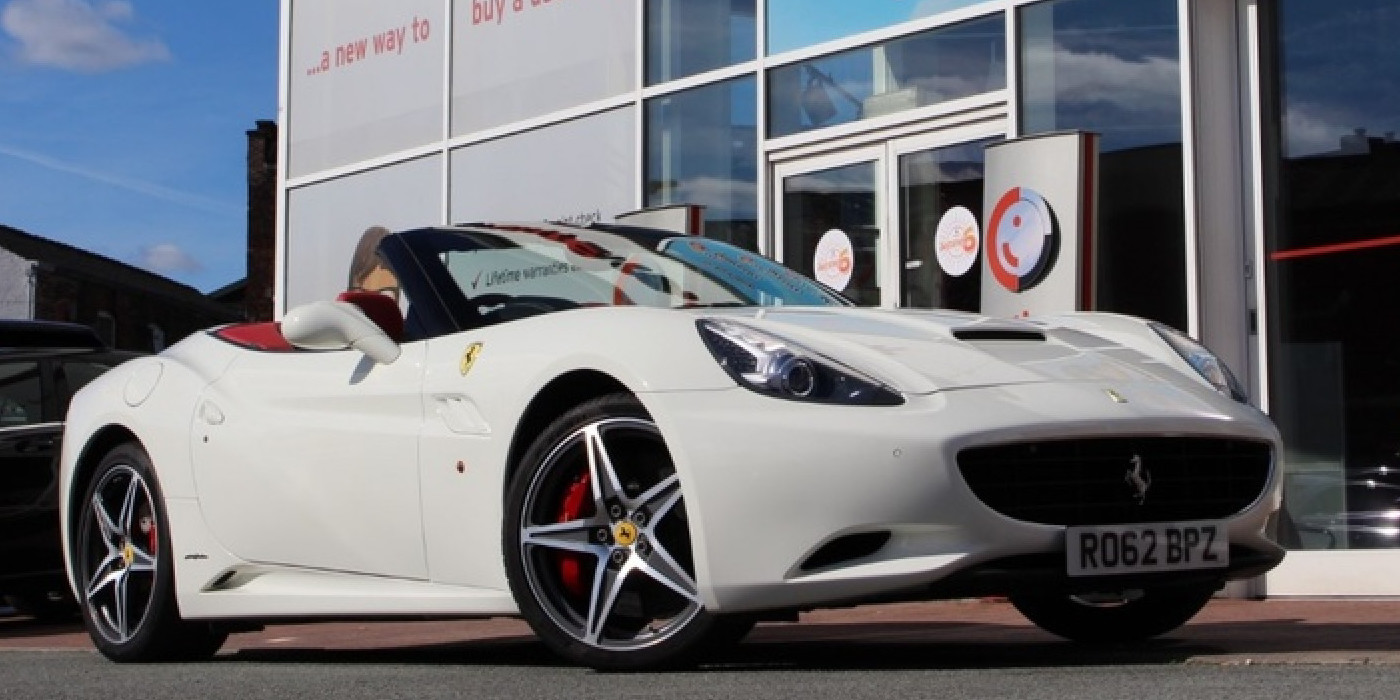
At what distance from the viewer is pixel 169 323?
51.4m

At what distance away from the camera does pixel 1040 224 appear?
33.4 ft

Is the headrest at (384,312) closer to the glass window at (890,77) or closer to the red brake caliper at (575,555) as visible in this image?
the red brake caliper at (575,555)

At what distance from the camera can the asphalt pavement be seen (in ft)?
18.1

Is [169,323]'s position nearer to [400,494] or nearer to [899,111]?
[899,111]

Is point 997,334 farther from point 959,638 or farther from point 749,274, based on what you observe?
point 959,638

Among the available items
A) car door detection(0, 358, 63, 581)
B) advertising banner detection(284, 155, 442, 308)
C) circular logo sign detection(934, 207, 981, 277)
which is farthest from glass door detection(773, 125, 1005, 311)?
car door detection(0, 358, 63, 581)

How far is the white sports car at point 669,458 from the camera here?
4.88m

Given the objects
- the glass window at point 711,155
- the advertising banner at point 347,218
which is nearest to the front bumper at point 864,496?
the glass window at point 711,155

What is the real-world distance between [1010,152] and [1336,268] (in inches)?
62.7

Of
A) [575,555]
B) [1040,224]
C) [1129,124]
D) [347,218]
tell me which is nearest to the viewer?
[575,555]

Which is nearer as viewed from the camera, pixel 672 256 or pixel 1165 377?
pixel 1165 377

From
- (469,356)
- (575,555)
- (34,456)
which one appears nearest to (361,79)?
(34,456)

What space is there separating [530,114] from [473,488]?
924 centimetres

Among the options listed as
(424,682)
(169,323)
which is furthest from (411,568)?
(169,323)
